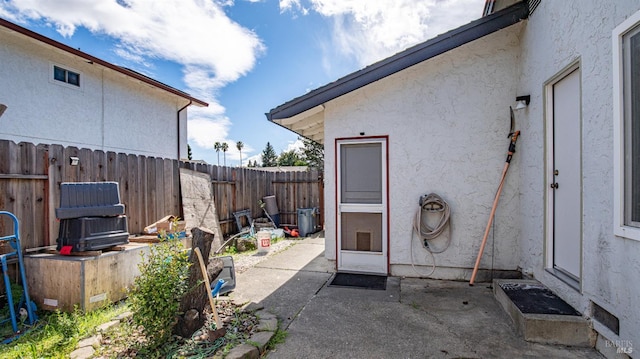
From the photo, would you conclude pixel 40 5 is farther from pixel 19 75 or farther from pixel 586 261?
pixel 586 261

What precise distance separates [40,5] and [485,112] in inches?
435

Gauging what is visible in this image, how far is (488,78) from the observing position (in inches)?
171

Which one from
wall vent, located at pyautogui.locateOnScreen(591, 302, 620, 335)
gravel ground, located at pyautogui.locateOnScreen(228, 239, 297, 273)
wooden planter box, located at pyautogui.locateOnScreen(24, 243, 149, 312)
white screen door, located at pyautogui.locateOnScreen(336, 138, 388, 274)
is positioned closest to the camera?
wall vent, located at pyautogui.locateOnScreen(591, 302, 620, 335)

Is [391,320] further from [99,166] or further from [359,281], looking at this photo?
[99,166]

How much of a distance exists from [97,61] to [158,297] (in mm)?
9024

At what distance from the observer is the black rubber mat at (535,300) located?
9.30ft

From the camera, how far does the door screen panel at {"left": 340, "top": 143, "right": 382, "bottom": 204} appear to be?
4812mm

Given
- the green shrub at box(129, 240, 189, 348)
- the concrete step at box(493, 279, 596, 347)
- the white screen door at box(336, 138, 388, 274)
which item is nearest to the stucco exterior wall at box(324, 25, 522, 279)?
the white screen door at box(336, 138, 388, 274)

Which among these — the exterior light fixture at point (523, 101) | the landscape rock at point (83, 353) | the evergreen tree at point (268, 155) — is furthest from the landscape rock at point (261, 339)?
the evergreen tree at point (268, 155)

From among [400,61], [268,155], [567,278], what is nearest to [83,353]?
[567,278]

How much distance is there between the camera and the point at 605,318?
244 centimetres

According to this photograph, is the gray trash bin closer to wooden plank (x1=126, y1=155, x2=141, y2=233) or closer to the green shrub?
wooden plank (x1=126, y1=155, x2=141, y2=233)

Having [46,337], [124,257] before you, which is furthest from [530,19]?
[46,337]

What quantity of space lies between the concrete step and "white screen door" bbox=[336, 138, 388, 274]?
79.9 inches
